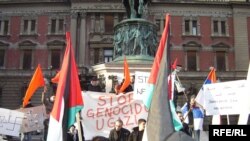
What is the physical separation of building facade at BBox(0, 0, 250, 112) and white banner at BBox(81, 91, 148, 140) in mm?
30413

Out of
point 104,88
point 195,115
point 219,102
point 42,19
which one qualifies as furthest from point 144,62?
point 42,19

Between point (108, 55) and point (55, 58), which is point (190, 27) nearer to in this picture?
point (108, 55)

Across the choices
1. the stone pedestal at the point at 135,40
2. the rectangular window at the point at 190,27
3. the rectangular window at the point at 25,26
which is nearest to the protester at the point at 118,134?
the stone pedestal at the point at 135,40

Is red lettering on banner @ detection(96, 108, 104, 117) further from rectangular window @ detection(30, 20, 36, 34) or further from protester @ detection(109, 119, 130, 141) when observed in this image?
rectangular window @ detection(30, 20, 36, 34)

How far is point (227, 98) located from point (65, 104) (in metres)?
2.92

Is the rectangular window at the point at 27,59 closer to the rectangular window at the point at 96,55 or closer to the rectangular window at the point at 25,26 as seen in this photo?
the rectangular window at the point at 25,26

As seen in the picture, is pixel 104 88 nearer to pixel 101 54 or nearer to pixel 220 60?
pixel 101 54

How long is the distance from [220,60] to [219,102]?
111ft

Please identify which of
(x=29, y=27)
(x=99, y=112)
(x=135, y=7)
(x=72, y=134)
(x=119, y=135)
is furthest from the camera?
(x=29, y=27)

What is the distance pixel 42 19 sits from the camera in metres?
41.0

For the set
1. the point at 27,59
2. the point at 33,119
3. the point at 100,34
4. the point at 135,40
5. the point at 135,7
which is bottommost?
the point at 33,119

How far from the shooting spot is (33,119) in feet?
32.0

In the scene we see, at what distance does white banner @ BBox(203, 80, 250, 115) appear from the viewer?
714 cm

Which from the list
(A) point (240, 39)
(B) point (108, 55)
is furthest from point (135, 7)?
(A) point (240, 39)
